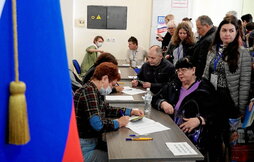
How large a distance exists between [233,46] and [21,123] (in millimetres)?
2277

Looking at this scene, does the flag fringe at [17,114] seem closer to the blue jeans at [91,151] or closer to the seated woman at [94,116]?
the seated woman at [94,116]

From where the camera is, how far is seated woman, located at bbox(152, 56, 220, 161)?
2.51 metres

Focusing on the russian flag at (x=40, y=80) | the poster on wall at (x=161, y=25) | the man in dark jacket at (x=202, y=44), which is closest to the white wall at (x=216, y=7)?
the poster on wall at (x=161, y=25)

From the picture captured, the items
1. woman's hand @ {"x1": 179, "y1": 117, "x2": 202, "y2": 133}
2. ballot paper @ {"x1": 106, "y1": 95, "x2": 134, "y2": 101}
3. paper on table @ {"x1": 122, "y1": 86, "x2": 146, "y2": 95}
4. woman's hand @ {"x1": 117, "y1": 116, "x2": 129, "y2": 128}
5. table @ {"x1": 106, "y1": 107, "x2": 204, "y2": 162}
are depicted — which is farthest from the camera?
paper on table @ {"x1": 122, "y1": 86, "x2": 146, "y2": 95}

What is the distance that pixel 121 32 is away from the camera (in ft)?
24.4

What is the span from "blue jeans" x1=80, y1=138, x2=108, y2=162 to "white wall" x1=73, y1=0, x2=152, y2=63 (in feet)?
17.5

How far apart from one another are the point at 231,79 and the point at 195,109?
42 centimetres

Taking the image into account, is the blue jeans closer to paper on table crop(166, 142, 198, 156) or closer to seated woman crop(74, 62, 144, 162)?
seated woman crop(74, 62, 144, 162)

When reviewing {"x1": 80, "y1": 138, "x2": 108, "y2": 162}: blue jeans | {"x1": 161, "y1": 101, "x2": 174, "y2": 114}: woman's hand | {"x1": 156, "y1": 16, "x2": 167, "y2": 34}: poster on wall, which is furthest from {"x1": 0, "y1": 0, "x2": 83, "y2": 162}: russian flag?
{"x1": 156, "y1": 16, "x2": 167, "y2": 34}: poster on wall

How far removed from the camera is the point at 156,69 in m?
3.84

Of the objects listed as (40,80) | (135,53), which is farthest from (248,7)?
(40,80)

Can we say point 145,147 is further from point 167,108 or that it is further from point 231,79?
point 231,79

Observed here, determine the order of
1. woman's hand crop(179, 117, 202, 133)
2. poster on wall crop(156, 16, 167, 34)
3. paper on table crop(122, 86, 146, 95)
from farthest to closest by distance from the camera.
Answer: poster on wall crop(156, 16, 167, 34) → paper on table crop(122, 86, 146, 95) → woman's hand crop(179, 117, 202, 133)

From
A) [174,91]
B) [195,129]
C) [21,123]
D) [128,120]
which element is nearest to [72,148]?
[21,123]
